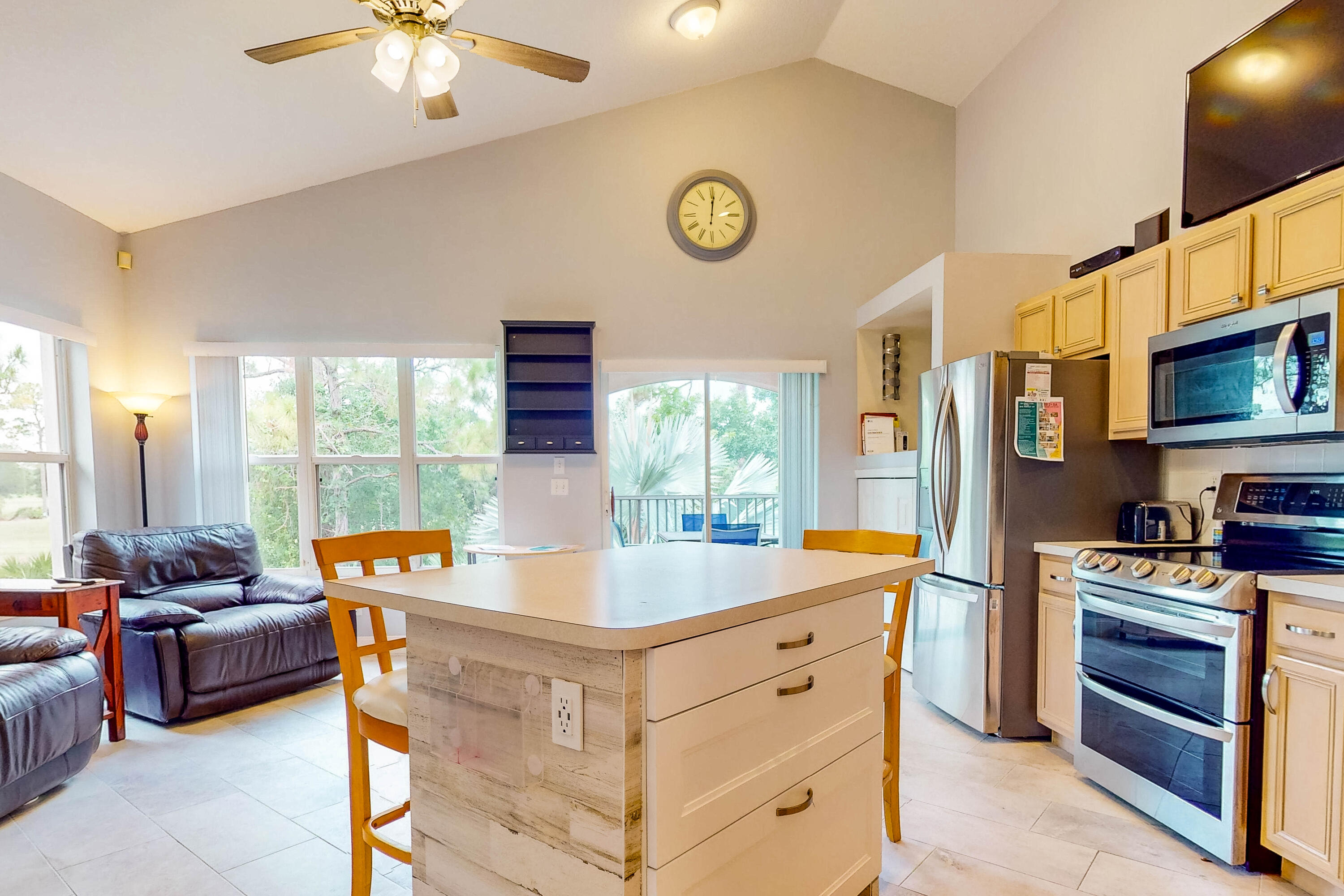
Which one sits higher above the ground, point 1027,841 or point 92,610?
point 92,610

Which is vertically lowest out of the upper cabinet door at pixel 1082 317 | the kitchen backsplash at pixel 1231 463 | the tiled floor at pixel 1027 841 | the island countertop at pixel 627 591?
the tiled floor at pixel 1027 841

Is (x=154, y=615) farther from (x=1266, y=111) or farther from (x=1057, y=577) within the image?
(x=1266, y=111)

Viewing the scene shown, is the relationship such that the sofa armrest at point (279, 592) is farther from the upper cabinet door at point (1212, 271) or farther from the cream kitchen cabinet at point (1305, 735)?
the upper cabinet door at point (1212, 271)

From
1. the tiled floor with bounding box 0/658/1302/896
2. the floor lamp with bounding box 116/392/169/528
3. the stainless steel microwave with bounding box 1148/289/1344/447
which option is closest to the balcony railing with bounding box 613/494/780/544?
the tiled floor with bounding box 0/658/1302/896

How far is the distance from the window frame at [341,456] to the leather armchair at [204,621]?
0.48 m

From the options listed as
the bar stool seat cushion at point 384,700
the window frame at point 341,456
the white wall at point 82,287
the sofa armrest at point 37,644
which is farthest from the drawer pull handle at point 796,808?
the white wall at point 82,287

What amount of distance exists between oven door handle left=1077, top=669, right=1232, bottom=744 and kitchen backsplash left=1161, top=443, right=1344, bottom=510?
949mm

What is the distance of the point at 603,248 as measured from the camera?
183 inches

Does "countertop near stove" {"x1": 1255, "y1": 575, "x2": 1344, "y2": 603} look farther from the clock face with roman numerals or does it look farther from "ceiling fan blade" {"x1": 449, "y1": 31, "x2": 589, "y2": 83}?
the clock face with roman numerals

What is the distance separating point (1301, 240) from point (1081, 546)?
4.24 feet

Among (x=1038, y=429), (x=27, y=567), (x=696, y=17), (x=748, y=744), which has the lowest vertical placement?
(x=27, y=567)

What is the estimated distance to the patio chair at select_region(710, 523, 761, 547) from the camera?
474 centimetres

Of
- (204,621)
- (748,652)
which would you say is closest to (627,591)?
(748,652)

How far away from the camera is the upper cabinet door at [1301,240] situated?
1.99m
